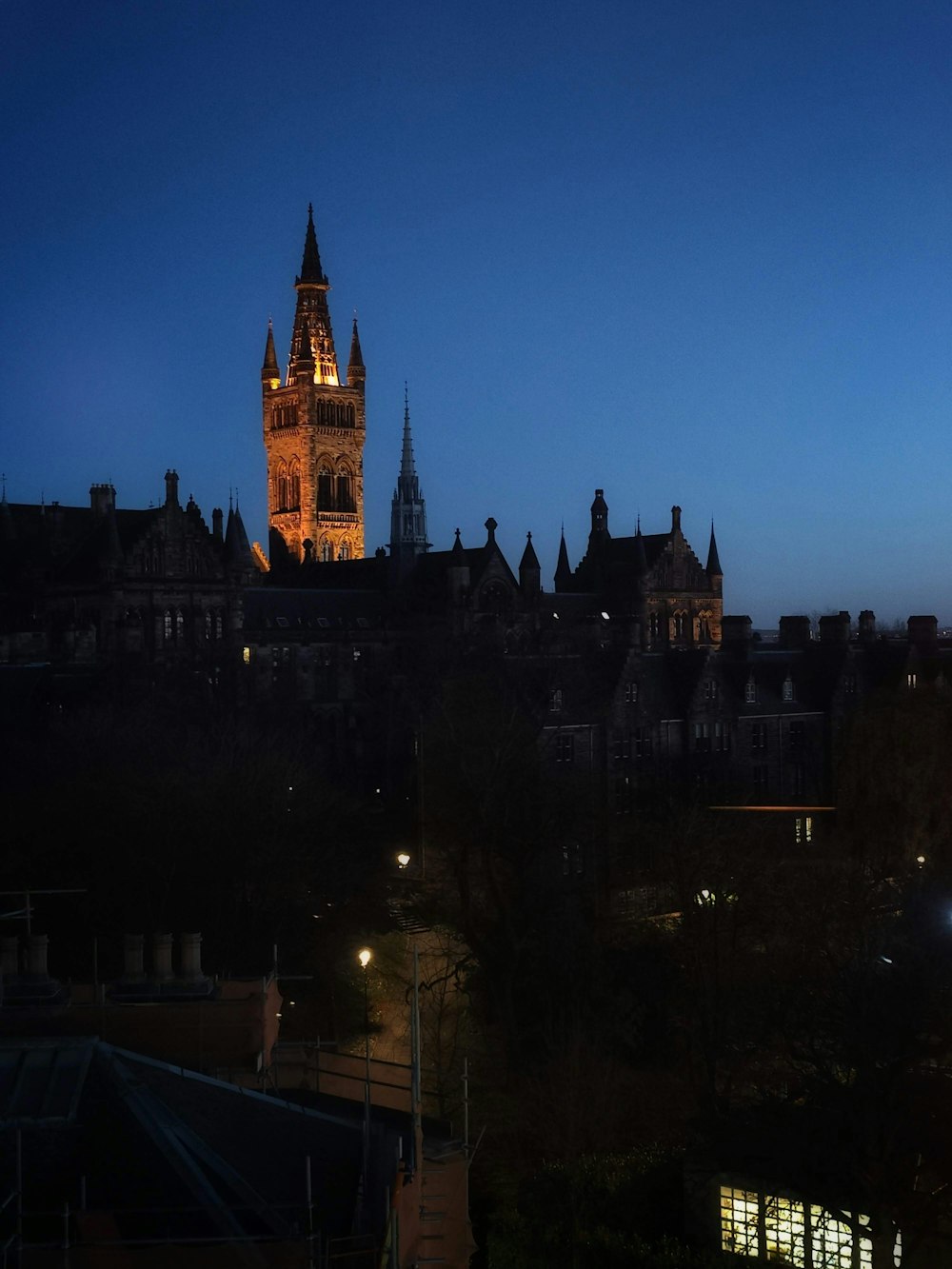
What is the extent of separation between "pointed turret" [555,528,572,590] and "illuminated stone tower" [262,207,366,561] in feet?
172

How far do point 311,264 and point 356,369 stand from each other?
12617 mm

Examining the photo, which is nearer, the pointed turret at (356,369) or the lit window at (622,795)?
the lit window at (622,795)

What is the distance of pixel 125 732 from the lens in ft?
206

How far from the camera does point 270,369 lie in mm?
191125

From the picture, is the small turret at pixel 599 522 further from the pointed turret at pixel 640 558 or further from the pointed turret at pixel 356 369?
the pointed turret at pixel 356 369

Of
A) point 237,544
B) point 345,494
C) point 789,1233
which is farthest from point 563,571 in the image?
point 789,1233

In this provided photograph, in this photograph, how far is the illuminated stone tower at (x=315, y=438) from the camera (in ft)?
601

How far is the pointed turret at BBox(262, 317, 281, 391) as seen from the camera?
190 m

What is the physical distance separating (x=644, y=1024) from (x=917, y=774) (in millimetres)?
19992

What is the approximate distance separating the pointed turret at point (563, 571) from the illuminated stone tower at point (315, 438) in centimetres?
5252

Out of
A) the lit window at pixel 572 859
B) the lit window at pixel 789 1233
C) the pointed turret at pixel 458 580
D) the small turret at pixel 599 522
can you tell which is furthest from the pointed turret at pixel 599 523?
the lit window at pixel 789 1233

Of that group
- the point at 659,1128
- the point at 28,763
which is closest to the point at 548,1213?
the point at 659,1128

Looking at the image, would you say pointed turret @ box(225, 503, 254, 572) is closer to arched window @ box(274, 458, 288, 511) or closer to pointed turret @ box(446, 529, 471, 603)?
pointed turret @ box(446, 529, 471, 603)

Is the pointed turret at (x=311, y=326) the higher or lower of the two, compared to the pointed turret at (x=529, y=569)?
higher
